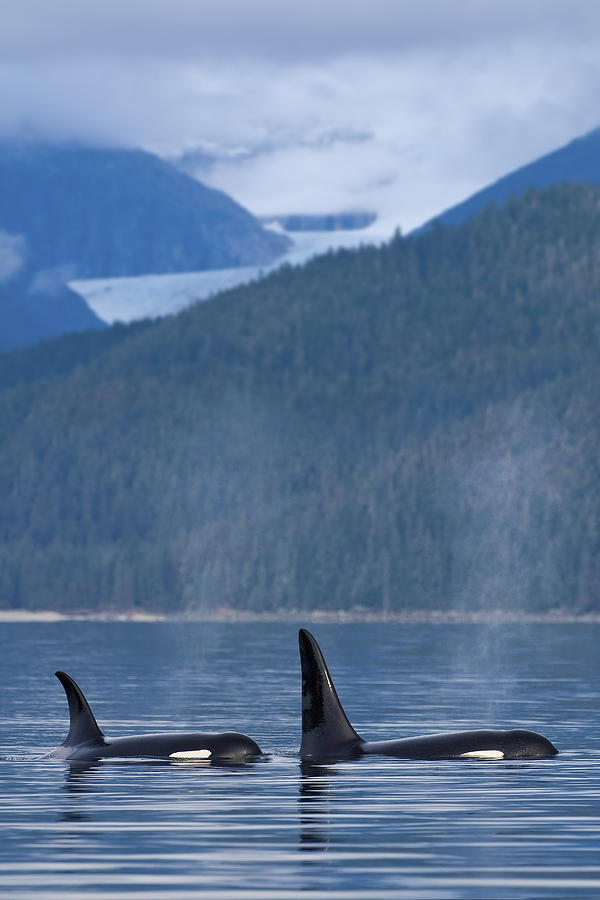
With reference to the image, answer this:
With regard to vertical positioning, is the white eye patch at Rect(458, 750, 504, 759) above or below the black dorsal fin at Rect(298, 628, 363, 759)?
below

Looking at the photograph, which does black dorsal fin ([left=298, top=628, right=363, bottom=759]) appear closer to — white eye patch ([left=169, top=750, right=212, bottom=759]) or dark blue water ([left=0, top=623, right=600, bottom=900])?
dark blue water ([left=0, top=623, right=600, bottom=900])

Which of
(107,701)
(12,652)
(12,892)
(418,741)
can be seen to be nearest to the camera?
(12,892)

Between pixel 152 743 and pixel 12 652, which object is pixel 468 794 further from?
pixel 12 652

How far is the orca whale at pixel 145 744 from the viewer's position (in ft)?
158

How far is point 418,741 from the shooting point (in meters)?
48.0

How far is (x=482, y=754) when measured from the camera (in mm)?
46844

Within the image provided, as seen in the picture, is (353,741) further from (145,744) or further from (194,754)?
(145,744)

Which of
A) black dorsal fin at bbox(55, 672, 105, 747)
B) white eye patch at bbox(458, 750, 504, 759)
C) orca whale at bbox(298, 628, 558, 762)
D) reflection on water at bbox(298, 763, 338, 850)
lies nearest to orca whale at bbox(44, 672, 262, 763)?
black dorsal fin at bbox(55, 672, 105, 747)

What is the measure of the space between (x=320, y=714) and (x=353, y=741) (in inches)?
66.4

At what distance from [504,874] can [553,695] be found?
198 ft

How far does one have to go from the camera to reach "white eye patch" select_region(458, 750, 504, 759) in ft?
154

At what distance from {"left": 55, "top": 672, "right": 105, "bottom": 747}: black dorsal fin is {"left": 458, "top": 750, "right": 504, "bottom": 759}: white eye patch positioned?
8240 mm

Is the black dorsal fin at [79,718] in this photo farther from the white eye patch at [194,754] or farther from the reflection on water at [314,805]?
the reflection on water at [314,805]

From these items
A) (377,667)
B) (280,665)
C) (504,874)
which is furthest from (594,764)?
(280,665)
